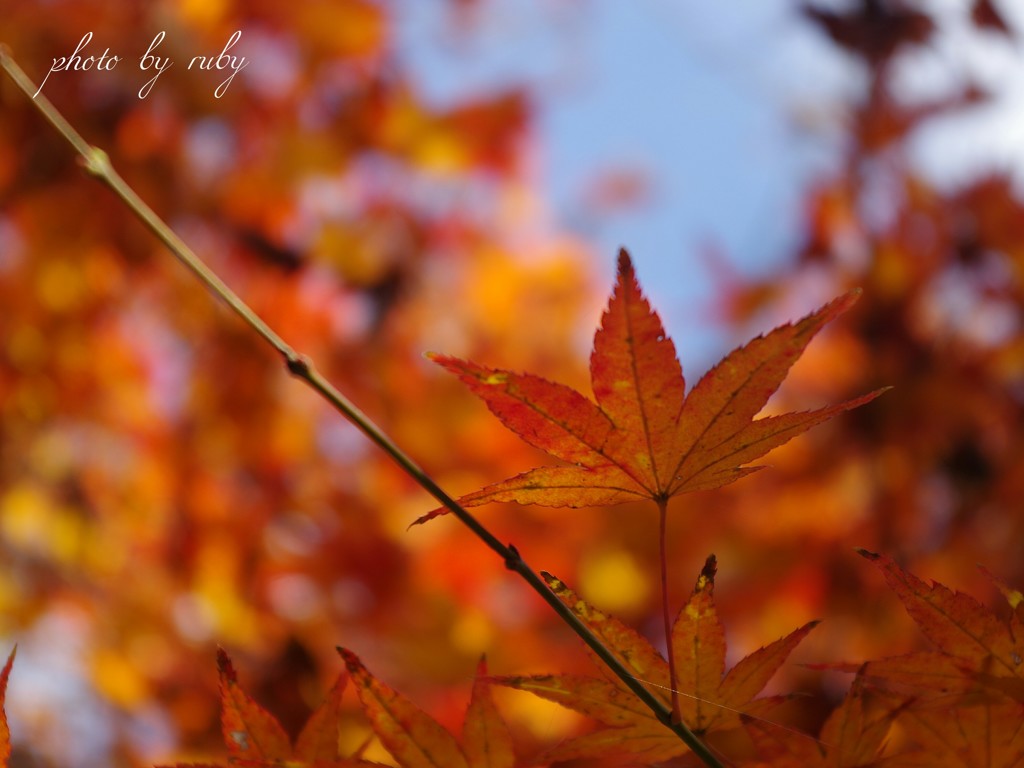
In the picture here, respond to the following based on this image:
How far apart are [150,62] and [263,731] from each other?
7.41 ft

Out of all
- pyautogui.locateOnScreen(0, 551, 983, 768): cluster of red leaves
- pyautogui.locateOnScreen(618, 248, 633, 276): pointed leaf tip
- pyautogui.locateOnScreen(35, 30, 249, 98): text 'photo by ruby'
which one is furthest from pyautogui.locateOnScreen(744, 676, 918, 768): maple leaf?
pyautogui.locateOnScreen(35, 30, 249, 98): text 'photo by ruby'

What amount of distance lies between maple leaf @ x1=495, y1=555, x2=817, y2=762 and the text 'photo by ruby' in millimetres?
2171

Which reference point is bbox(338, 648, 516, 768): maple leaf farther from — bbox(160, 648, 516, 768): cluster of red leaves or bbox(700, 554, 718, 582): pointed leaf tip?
bbox(700, 554, 718, 582): pointed leaf tip

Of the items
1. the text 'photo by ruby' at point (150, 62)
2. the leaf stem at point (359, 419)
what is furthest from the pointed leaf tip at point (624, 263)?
the text 'photo by ruby' at point (150, 62)

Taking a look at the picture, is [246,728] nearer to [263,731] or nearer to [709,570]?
[263,731]

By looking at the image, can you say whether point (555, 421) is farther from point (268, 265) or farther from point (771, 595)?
point (268, 265)

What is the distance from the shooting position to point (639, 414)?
1.48 ft

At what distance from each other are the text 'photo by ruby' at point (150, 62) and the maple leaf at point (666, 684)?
2171 millimetres

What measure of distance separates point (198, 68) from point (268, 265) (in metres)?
0.56

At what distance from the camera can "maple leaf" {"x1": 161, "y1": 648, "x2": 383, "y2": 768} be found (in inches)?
18.8

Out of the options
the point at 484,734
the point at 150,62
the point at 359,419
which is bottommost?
the point at 484,734

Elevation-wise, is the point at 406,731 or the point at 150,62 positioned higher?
the point at 150,62

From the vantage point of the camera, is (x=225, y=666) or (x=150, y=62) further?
(x=150, y=62)

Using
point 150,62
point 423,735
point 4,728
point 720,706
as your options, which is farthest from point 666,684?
point 150,62
